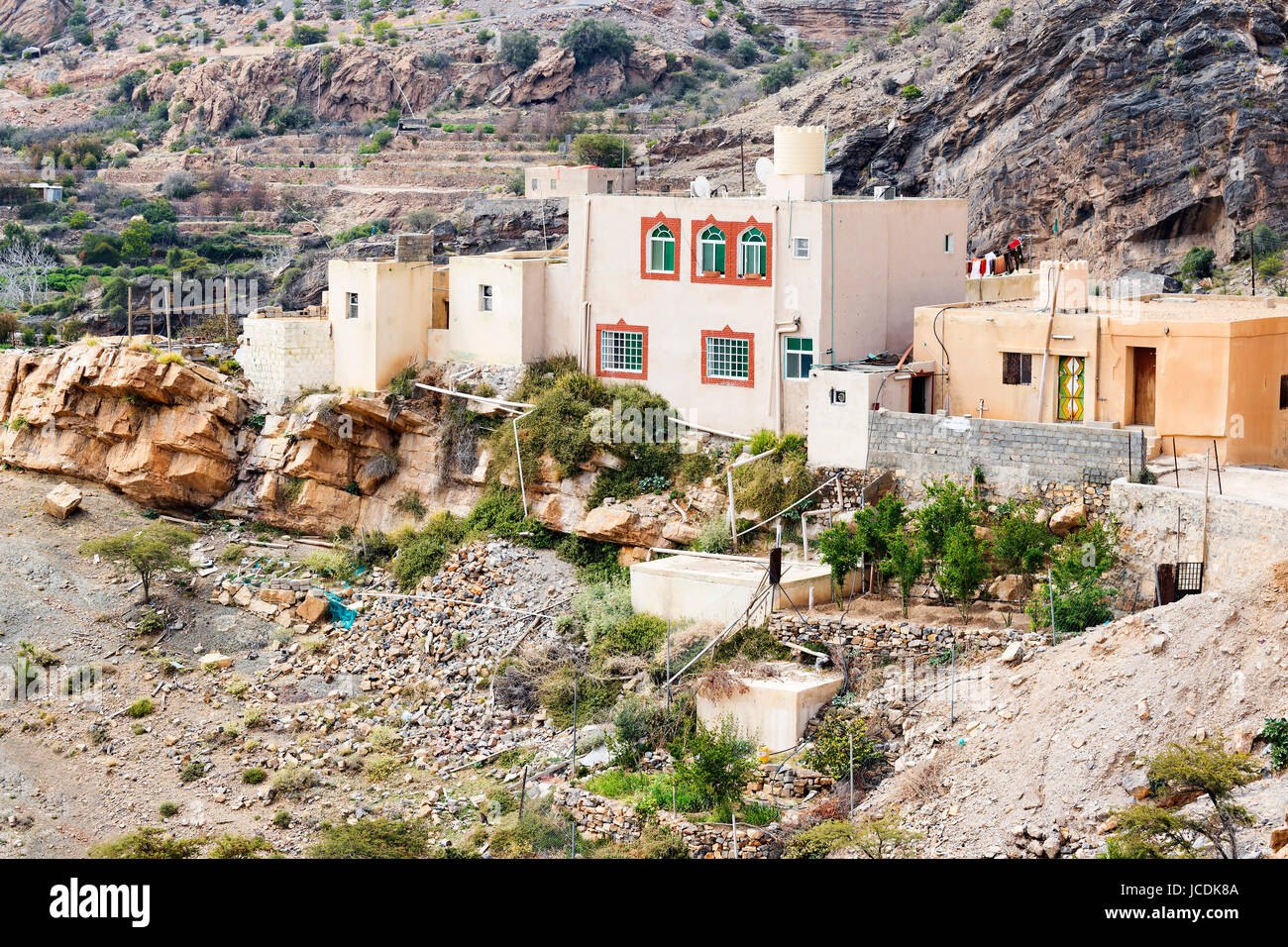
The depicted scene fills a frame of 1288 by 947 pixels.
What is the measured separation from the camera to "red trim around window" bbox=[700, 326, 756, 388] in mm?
28750

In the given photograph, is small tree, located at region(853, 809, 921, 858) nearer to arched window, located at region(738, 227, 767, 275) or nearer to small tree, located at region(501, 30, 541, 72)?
arched window, located at region(738, 227, 767, 275)

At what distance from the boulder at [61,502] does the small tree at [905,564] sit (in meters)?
14.8

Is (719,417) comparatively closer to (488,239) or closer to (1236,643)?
(1236,643)

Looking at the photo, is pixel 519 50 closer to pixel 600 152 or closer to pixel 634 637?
pixel 600 152

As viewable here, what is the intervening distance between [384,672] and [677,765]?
22.1 ft

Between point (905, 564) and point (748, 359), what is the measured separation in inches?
233

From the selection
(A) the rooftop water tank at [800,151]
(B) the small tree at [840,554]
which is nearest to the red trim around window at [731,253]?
(A) the rooftop water tank at [800,151]

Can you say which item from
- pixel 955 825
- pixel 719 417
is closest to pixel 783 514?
pixel 719 417

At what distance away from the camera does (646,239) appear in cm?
2977

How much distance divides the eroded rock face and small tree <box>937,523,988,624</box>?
47.7 ft

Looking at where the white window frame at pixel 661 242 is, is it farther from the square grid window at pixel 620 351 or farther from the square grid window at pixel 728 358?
the square grid window at pixel 728 358

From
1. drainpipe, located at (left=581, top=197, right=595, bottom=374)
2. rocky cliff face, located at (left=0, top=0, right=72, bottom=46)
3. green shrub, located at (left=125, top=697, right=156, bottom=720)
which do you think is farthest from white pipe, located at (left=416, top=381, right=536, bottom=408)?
rocky cliff face, located at (left=0, top=0, right=72, bottom=46)

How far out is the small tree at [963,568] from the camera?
920 inches

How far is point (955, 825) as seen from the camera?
62.3ft
